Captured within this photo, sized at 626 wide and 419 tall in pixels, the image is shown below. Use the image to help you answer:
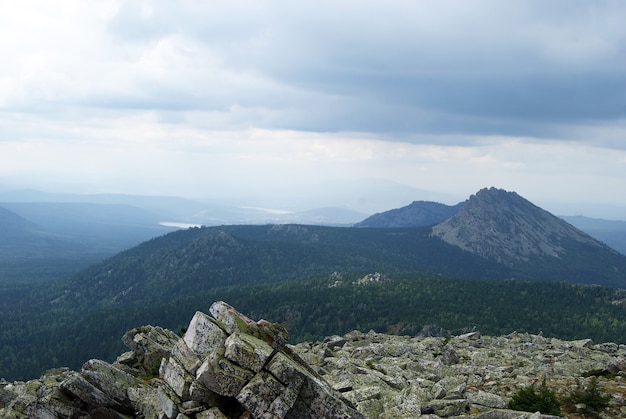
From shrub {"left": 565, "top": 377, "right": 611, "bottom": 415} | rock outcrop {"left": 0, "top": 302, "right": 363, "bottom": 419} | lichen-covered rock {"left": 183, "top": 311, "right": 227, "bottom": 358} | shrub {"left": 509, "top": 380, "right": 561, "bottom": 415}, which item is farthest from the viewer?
shrub {"left": 565, "top": 377, "right": 611, "bottom": 415}

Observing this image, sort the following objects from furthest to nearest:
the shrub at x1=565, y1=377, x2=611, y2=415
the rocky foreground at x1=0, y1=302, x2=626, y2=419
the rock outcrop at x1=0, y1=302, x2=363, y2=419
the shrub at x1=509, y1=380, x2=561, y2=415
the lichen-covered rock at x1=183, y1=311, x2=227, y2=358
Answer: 1. the shrub at x1=565, y1=377, x2=611, y2=415
2. the shrub at x1=509, y1=380, x2=561, y2=415
3. the lichen-covered rock at x1=183, y1=311, x2=227, y2=358
4. the rocky foreground at x1=0, y1=302, x2=626, y2=419
5. the rock outcrop at x1=0, y1=302, x2=363, y2=419

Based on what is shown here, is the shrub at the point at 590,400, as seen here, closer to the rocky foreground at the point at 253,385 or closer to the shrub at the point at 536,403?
the rocky foreground at the point at 253,385

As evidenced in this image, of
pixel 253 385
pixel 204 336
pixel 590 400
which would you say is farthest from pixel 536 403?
pixel 204 336

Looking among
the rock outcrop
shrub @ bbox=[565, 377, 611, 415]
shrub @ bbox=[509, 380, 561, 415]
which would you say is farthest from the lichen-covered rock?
shrub @ bbox=[565, 377, 611, 415]

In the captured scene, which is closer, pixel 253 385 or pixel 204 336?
pixel 253 385

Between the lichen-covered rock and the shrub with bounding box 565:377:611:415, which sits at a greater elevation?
the lichen-covered rock

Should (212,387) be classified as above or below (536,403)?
above

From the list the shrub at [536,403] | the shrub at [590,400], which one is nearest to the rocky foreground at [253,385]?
the shrub at [590,400]

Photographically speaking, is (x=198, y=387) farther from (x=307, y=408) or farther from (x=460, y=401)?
(x=460, y=401)

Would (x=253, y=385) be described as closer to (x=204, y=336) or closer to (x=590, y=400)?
(x=204, y=336)

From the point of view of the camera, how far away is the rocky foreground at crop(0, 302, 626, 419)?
24.1 metres

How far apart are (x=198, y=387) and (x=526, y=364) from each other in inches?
1775

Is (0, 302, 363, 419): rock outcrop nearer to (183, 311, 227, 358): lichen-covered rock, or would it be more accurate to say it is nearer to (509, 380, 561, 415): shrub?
(183, 311, 227, 358): lichen-covered rock

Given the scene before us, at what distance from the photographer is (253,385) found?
23562mm
